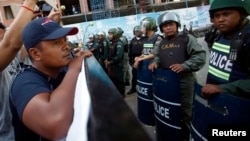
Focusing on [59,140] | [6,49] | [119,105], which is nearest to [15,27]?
[6,49]

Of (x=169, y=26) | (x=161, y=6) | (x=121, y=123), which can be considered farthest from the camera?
(x=161, y=6)

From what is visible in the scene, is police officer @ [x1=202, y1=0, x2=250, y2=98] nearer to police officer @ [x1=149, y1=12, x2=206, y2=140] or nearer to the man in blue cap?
police officer @ [x1=149, y1=12, x2=206, y2=140]

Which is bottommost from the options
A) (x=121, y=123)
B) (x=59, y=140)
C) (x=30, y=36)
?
(x=59, y=140)

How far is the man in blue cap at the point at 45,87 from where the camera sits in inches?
40.2

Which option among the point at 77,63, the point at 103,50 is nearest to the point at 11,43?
the point at 77,63

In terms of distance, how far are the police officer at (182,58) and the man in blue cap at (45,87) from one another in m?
1.75

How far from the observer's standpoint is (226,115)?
169 cm

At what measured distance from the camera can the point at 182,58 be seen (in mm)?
3590

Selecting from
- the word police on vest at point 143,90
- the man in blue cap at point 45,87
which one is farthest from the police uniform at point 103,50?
the man in blue cap at point 45,87

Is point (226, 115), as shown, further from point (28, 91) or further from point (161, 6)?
point (161, 6)

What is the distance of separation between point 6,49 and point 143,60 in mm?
2735

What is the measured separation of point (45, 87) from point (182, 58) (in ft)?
8.37

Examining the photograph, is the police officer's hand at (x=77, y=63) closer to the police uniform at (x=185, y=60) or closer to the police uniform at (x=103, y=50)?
the police uniform at (x=185, y=60)

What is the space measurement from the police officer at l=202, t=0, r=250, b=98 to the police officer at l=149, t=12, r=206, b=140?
64cm
